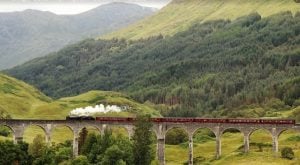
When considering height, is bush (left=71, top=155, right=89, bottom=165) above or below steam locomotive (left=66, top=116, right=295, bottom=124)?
below

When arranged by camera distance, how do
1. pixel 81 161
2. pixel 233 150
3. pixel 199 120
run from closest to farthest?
pixel 81 161
pixel 199 120
pixel 233 150

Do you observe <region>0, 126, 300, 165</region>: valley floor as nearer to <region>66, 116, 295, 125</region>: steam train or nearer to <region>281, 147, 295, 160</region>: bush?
<region>281, 147, 295, 160</region>: bush

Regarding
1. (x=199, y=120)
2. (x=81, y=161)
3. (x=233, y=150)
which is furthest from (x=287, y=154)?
(x=81, y=161)

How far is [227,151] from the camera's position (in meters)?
141

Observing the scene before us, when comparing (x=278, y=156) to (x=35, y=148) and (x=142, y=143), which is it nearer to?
(x=142, y=143)

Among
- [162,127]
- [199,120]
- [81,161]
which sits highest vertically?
[199,120]

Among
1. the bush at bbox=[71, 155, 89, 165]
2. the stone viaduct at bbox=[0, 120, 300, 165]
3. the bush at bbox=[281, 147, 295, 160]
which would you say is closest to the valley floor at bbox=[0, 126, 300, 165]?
the bush at bbox=[281, 147, 295, 160]

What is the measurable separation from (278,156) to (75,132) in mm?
48767

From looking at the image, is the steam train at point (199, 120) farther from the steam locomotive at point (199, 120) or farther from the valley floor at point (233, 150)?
the valley floor at point (233, 150)

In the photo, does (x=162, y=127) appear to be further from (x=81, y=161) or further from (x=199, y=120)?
(x=81, y=161)

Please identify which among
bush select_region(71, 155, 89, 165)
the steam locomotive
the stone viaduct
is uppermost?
the steam locomotive

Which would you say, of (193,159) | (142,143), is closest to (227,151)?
(193,159)

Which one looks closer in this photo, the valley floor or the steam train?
the valley floor

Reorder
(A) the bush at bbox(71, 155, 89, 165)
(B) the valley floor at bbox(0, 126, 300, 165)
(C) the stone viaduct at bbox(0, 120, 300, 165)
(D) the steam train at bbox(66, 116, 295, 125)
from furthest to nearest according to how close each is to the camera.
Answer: (C) the stone viaduct at bbox(0, 120, 300, 165)
(D) the steam train at bbox(66, 116, 295, 125)
(B) the valley floor at bbox(0, 126, 300, 165)
(A) the bush at bbox(71, 155, 89, 165)
